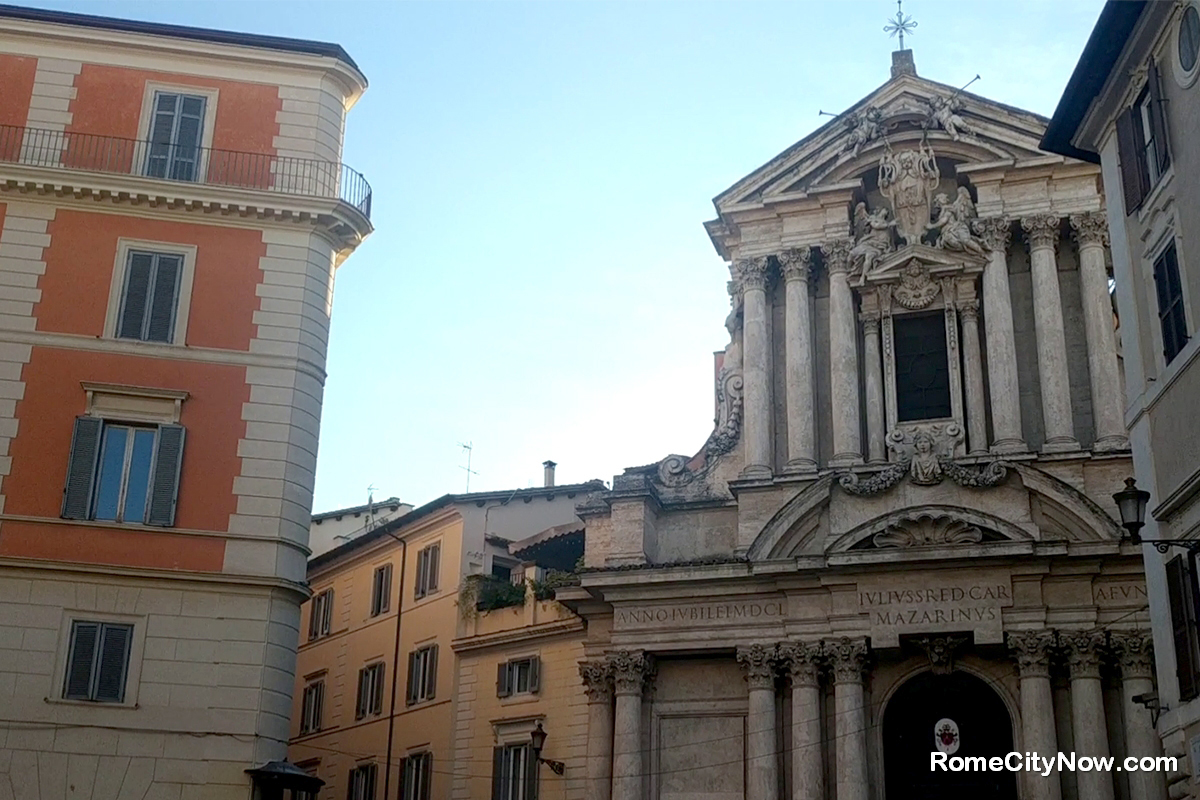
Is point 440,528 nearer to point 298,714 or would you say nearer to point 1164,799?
point 298,714

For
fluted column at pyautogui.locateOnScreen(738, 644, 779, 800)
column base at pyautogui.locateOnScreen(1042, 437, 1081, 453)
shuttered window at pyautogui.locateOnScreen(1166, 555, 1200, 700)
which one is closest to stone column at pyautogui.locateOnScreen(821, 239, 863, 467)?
column base at pyautogui.locateOnScreen(1042, 437, 1081, 453)

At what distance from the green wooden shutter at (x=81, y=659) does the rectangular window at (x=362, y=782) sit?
15.6 meters

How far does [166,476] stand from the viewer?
67.8 feet

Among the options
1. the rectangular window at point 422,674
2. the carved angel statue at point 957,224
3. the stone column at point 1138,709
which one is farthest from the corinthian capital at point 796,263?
the rectangular window at point 422,674

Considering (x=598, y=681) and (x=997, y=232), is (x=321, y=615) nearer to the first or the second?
(x=598, y=681)

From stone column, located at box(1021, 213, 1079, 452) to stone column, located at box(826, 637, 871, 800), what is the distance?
4.74 metres

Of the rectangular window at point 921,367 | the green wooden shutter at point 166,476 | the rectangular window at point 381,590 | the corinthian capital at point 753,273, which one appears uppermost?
the corinthian capital at point 753,273

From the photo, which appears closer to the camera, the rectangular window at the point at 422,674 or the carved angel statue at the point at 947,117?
the carved angel statue at the point at 947,117

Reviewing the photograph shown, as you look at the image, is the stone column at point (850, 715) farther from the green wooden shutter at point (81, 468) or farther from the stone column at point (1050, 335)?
the green wooden shutter at point (81, 468)

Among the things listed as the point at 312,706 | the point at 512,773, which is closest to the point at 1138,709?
the point at 512,773

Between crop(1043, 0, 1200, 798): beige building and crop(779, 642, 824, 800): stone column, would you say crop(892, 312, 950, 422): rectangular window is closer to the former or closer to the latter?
crop(779, 642, 824, 800): stone column

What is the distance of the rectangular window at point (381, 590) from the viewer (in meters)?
36.3

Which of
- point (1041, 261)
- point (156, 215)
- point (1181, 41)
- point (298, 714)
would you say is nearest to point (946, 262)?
point (1041, 261)

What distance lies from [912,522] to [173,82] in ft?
46.5
